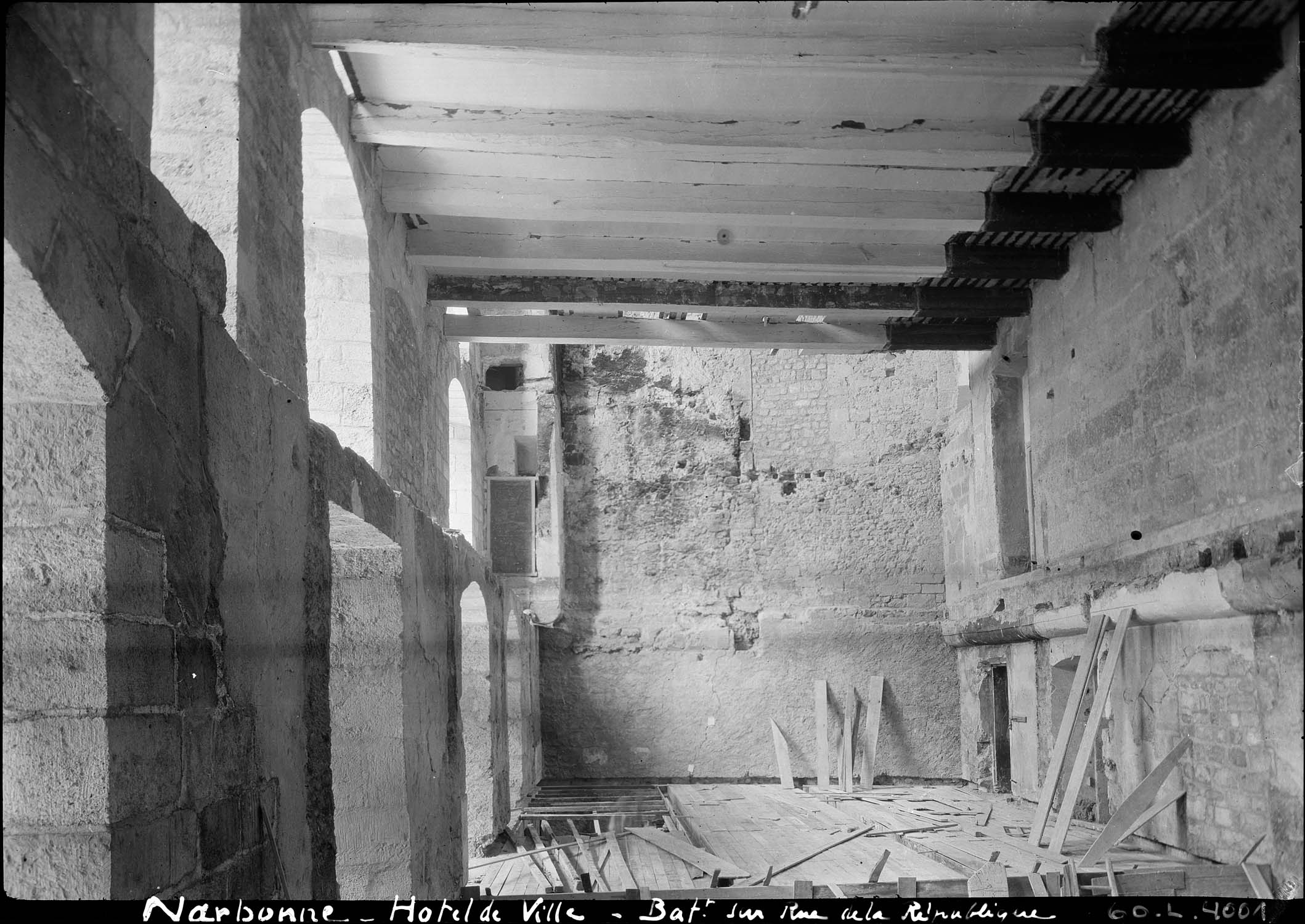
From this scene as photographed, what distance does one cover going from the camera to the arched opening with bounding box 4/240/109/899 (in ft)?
6.41

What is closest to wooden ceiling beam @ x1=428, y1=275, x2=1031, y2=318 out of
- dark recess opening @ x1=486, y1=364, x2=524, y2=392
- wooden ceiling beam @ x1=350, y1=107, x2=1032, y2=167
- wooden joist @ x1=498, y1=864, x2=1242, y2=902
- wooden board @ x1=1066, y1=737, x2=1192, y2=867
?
wooden ceiling beam @ x1=350, y1=107, x2=1032, y2=167

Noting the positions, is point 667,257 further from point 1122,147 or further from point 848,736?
point 848,736

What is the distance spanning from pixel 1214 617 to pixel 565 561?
7.54m

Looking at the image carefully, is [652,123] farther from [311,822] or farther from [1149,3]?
[311,822]

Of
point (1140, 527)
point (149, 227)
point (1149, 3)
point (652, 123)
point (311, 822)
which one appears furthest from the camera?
point (1140, 527)

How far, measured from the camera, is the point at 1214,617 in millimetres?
6527

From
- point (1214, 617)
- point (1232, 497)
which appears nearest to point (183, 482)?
point (1232, 497)

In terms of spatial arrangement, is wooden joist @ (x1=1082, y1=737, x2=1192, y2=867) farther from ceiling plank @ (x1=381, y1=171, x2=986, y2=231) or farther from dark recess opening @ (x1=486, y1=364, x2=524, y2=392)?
dark recess opening @ (x1=486, y1=364, x2=524, y2=392)

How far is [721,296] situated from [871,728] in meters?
5.82

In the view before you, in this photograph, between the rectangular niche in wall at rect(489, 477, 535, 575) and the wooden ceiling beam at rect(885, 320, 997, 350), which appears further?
the rectangular niche in wall at rect(489, 477, 535, 575)

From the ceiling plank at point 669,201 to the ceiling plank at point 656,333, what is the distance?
181 centimetres

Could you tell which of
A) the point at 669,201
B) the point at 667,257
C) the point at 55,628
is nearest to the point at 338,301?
the point at 669,201

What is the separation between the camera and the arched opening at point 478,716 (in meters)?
8.45

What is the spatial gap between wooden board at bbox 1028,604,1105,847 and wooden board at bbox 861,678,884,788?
175 inches
